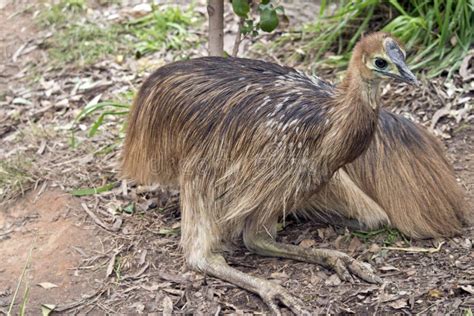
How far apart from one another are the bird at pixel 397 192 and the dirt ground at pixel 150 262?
96 mm

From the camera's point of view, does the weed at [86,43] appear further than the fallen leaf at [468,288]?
Yes

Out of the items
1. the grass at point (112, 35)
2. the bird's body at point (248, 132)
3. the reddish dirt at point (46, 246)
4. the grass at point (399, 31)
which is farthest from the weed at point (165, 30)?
the bird's body at point (248, 132)

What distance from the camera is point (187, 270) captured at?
12.7 feet

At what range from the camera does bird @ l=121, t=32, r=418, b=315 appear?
3344 millimetres

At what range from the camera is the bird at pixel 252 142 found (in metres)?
3.34

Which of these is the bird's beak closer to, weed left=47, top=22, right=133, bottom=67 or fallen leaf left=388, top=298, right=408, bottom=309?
fallen leaf left=388, top=298, right=408, bottom=309

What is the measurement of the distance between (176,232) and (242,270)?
46cm

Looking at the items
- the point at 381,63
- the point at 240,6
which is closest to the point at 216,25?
the point at 240,6

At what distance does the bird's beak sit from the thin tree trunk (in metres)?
1.56

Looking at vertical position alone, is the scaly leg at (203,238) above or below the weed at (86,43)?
below

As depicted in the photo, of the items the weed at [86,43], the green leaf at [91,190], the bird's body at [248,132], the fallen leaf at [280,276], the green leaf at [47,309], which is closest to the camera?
the bird's body at [248,132]

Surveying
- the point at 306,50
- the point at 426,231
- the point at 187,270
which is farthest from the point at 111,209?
the point at 306,50

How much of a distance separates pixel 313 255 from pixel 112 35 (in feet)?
9.64

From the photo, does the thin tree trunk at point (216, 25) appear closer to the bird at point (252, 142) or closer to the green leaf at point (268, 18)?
the green leaf at point (268, 18)
